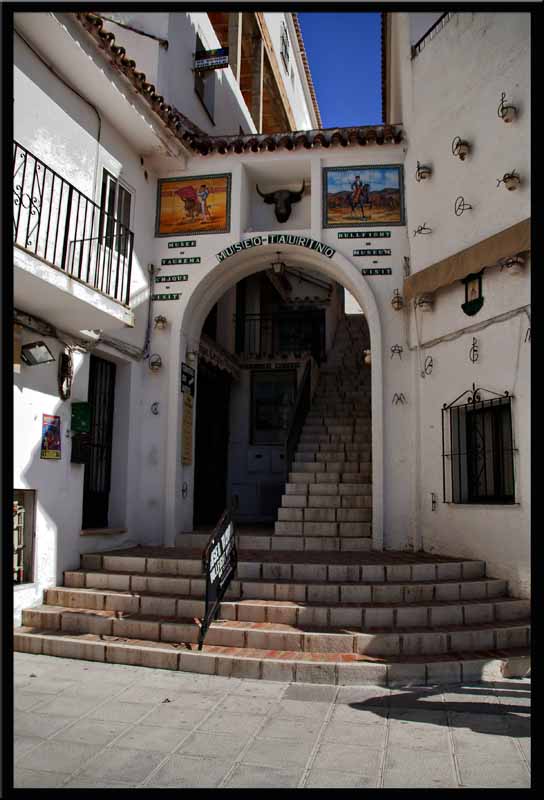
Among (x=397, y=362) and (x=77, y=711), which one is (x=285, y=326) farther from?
(x=77, y=711)

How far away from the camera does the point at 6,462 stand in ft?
9.43

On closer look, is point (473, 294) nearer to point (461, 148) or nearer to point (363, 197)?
point (461, 148)

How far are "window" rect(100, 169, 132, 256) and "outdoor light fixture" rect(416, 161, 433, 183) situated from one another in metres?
4.18

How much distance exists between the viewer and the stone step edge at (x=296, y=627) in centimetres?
626

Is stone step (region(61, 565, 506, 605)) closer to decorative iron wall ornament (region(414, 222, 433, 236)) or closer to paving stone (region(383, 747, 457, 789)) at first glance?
paving stone (region(383, 747, 457, 789))

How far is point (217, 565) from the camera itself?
640 centimetres

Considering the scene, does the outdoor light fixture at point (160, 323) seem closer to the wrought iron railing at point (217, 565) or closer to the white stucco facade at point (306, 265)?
the white stucco facade at point (306, 265)

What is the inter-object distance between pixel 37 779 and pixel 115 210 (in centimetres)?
756

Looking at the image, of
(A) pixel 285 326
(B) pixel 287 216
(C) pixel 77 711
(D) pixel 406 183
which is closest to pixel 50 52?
(B) pixel 287 216

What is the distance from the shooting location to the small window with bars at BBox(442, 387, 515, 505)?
8.06m

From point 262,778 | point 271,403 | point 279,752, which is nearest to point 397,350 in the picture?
point 271,403

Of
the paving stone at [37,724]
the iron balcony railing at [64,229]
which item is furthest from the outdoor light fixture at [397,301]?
the paving stone at [37,724]

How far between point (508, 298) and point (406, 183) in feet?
10.4

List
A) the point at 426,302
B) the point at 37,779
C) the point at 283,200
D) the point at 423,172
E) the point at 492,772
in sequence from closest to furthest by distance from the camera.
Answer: the point at 37,779
the point at 492,772
the point at 426,302
the point at 423,172
the point at 283,200
